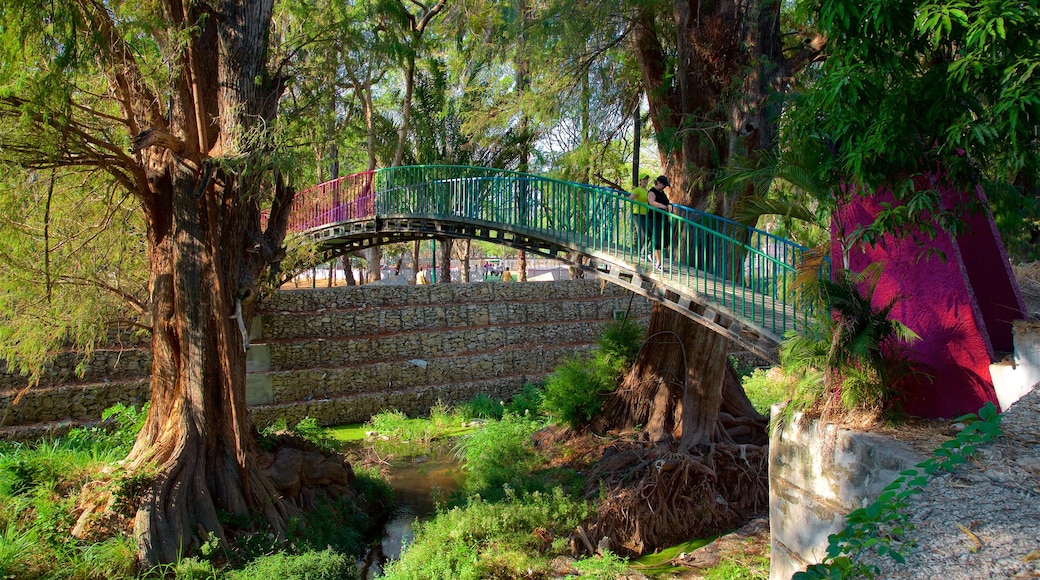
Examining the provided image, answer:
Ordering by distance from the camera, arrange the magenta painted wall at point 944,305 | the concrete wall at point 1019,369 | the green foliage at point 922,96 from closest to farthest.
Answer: the green foliage at point 922,96, the concrete wall at point 1019,369, the magenta painted wall at point 944,305

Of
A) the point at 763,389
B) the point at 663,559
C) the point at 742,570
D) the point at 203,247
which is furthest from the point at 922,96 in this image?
the point at 763,389

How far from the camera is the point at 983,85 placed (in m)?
4.73

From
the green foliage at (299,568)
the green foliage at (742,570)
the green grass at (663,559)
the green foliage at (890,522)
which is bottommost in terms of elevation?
the green grass at (663,559)

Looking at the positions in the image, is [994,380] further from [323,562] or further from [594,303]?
[594,303]

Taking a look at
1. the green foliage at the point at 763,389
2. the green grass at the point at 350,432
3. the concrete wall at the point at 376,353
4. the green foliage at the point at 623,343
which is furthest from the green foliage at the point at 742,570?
the green grass at the point at 350,432

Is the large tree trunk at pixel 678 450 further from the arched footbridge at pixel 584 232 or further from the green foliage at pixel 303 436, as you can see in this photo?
the green foliage at pixel 303 436

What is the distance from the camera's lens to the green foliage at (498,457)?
38.2 feet

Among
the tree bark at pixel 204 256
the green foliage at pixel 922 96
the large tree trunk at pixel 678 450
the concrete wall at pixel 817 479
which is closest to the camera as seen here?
the green foliage at pixel 922 96

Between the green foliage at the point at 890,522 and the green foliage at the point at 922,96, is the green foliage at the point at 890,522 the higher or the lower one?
the lower one

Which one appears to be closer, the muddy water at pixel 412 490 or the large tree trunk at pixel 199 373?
the large tree trunk at pixel 199 373

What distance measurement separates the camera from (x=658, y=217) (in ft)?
30.9

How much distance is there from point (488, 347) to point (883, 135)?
577 inches

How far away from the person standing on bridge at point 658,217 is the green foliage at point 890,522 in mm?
4344

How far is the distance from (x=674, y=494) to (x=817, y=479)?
473cm
